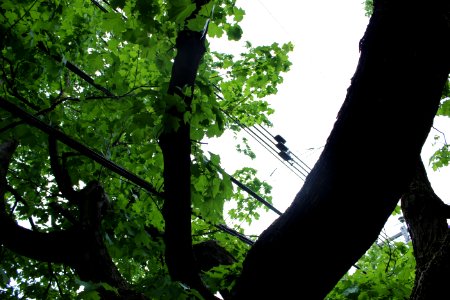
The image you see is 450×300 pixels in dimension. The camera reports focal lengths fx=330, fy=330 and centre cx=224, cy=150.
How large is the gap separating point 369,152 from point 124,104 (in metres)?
2.40

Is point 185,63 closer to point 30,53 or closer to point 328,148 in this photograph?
point 328,148

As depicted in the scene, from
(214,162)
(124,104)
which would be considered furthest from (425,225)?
(124,104)

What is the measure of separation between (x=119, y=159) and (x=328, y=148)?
5.24m

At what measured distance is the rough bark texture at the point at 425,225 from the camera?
2.26m

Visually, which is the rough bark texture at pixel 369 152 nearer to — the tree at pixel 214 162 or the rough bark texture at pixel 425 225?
the tree at pixel 214 162

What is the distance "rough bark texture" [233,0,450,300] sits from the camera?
1.46m

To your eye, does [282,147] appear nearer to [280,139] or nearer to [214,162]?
[280,139]

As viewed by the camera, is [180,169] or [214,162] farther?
[214,162]

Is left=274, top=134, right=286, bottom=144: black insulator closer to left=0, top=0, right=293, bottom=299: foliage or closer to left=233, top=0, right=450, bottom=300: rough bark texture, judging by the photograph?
left=0, top=0, right=293, bottom=299: foliage

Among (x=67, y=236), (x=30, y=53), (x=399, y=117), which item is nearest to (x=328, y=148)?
(x=399, y=117)

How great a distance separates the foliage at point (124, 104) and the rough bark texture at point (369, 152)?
0.83 meters

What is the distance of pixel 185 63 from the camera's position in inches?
85.3

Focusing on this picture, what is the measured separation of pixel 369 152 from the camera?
4.90ft

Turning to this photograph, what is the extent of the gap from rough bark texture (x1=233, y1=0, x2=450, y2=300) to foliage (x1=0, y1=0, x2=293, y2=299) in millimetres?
827
